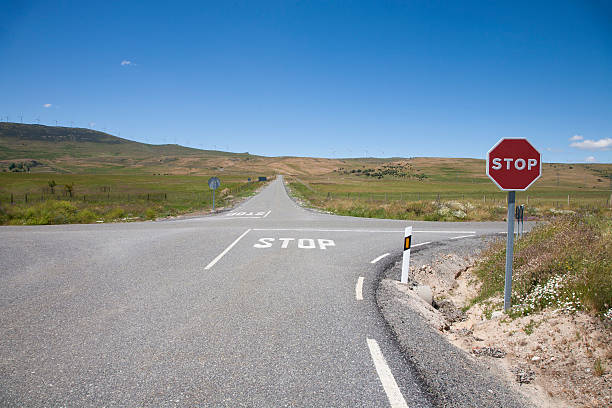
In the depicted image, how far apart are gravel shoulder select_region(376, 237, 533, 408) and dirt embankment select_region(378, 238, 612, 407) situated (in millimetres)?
22

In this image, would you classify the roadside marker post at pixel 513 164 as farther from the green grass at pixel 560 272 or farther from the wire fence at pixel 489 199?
the wire fence at pixel 489 199

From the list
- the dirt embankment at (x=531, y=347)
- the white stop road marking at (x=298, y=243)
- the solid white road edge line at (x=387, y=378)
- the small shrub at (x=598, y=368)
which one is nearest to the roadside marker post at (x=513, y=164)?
the dirt embankment at (x=531, y=347)

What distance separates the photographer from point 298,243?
40.2 feet

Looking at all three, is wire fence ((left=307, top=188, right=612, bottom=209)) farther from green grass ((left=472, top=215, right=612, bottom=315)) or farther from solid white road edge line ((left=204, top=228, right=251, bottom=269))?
solid white road edge line ((left=204, top=228, right=251, bottom=269))

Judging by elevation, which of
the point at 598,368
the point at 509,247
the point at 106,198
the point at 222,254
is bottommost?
the point at 106,198

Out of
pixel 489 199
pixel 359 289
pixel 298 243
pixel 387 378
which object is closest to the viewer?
pixel 387 378

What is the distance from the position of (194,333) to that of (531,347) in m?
4.18

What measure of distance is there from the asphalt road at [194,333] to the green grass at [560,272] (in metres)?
2.50

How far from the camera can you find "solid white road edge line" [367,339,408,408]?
125 inches

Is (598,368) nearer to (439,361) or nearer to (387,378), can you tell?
(439,361)

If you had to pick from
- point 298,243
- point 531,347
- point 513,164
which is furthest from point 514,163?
point 298,243

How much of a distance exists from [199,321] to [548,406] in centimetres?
411

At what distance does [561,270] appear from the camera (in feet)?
20.6

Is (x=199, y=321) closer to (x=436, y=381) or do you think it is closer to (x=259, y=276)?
(x=259, y=276)
